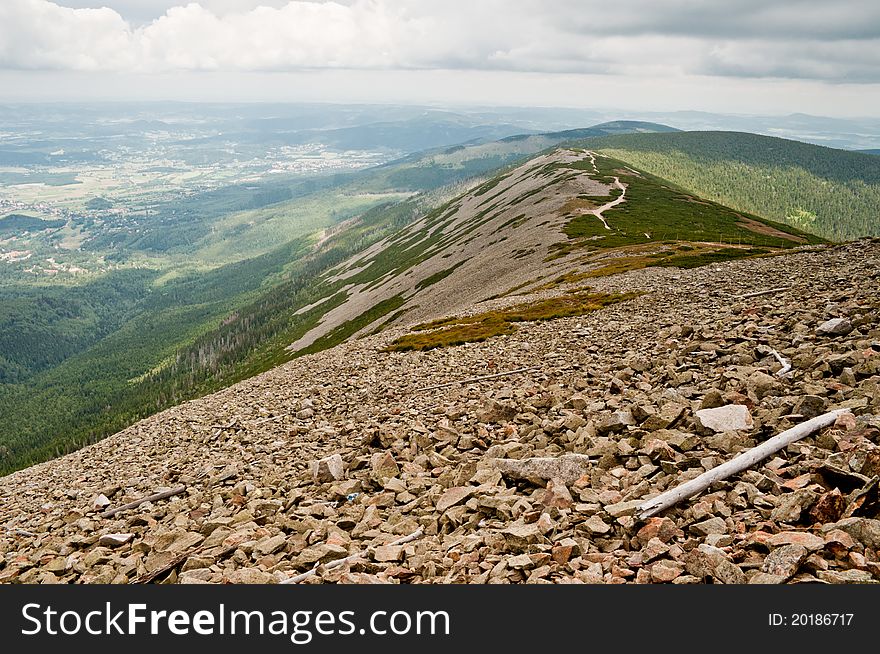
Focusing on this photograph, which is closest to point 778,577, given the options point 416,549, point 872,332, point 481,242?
point 416,549

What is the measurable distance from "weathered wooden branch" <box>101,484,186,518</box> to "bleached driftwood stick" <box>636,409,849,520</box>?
2035 cm

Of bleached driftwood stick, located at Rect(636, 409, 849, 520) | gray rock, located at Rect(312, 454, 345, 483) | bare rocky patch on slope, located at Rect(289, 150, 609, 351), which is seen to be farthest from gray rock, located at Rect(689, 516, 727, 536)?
bare rocky patch on slope, located at Rect(289, 150, 609, 351)

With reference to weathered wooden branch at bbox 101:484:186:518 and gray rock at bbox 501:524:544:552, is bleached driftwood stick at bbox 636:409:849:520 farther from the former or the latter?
weathered wooden branch at bbox 101:484:186:518

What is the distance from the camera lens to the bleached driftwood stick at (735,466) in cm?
1116

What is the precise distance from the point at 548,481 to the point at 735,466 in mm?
4687

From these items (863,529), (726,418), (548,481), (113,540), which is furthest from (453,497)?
(113,540)

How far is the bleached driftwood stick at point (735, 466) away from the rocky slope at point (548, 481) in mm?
218

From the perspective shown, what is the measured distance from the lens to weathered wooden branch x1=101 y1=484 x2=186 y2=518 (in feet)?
70.2

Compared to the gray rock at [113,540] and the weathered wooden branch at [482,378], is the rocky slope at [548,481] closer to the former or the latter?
the gray rock at [113,540]

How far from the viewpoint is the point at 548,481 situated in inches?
554

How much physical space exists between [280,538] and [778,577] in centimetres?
1186

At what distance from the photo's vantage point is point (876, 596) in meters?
7.69

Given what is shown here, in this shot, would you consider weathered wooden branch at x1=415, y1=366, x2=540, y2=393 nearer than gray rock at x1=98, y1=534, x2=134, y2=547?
No

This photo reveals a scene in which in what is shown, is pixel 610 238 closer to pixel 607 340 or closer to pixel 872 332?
pixel 607 340
